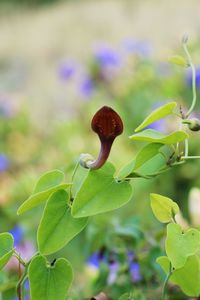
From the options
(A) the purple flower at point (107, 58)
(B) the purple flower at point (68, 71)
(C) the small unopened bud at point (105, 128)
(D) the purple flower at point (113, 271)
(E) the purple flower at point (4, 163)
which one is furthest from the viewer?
(B) the purple flower at point (68, 71)

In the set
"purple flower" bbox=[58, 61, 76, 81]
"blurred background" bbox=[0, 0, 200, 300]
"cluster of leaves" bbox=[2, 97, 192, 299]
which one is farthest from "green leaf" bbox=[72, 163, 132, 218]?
"purple flower" bbox=[58, 61, 76, 81]

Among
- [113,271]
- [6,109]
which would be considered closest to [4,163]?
[6,109]

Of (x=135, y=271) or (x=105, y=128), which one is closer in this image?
(x=105, y=128)

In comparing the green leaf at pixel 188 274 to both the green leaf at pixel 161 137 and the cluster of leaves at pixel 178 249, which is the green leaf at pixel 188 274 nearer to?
the cluster of leaves at pixel 178 249

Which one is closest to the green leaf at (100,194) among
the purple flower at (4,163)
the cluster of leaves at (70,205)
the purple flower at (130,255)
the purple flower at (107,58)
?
the cluster of leaves at (70,205)

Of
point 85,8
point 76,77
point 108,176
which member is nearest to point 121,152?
point 76,77

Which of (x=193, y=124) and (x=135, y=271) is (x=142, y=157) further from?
(x=135, y=271)

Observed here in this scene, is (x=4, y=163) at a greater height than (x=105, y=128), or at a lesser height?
lesser

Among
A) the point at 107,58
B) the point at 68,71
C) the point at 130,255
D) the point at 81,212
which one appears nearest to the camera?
the point at 81,212
